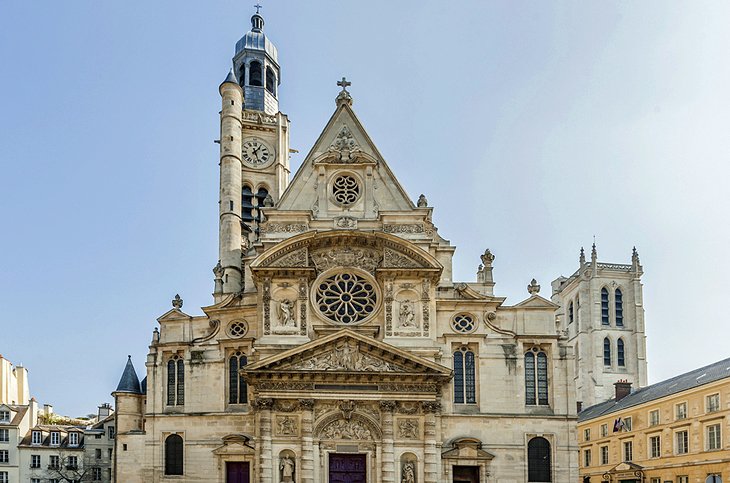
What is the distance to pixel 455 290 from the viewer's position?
37281 millimetres

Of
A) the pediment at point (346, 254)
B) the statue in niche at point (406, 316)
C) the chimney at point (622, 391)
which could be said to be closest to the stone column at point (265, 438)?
the pediment at point (346, 254)

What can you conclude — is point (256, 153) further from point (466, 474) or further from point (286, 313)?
point (466, 474)

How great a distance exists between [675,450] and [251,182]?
26105mm

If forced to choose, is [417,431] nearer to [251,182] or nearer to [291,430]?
[291,430]

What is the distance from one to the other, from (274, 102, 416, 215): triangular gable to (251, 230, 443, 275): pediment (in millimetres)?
2230

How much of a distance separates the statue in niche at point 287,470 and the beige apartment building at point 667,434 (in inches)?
794

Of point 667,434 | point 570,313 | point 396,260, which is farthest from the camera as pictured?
point 570,313

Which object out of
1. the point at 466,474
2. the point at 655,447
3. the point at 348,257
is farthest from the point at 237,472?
the point at 655,447

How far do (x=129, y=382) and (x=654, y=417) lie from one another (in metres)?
28.1

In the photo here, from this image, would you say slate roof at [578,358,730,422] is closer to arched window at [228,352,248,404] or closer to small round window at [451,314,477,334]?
small round window at [451,314,477,334]

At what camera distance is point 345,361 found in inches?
1364

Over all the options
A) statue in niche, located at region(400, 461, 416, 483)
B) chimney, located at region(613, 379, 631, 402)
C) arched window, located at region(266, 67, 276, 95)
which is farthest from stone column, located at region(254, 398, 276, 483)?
chimney, located at region(613, 379, 631, 402)

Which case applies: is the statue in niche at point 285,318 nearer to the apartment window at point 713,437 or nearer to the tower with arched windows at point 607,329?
the apartment window at point 713,437

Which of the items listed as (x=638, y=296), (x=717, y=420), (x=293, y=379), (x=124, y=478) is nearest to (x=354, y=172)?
(x=293, y=379)
